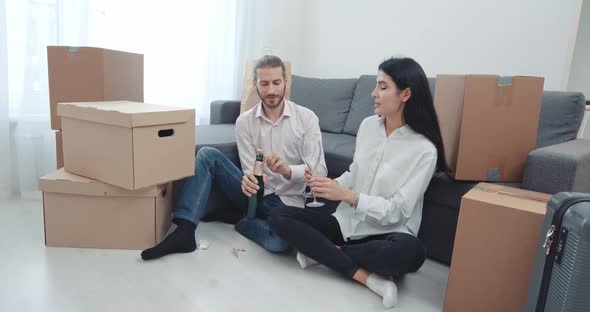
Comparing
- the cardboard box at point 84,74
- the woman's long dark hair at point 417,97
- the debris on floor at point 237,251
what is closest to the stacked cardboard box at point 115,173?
the cardboard box at point 84,74

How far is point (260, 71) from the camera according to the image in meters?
1.80

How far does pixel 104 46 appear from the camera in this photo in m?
2.45

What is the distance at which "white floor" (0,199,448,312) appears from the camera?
1342mm

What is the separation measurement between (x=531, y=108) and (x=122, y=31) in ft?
7.35

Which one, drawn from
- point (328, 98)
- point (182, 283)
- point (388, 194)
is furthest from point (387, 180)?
point (328, 98)

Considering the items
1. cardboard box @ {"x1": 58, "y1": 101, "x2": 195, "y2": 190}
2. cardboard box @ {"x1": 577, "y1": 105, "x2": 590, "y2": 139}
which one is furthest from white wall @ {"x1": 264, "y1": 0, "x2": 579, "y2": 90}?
cardboard box @ {"x1": 58, "y1": 101, "x2": 195, "y2": 190}

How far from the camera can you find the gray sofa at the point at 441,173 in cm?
142

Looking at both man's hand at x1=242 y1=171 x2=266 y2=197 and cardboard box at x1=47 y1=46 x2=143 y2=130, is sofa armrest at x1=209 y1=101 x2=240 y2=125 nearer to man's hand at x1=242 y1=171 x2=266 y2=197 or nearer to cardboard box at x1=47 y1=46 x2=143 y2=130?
cardboard box at x1=47 y1=46 x2=143 y2=130

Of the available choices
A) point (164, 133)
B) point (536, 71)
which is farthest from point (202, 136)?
point (536, 71)

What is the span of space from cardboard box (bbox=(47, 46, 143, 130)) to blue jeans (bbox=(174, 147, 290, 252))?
533 millimetres

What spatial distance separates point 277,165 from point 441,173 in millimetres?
670

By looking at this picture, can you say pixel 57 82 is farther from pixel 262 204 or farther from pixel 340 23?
pixel 340 23

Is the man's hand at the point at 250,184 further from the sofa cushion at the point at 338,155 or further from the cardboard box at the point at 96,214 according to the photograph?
the sofa cushion at the point at 338,155

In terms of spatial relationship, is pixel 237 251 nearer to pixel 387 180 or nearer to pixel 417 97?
pixel 387 180
